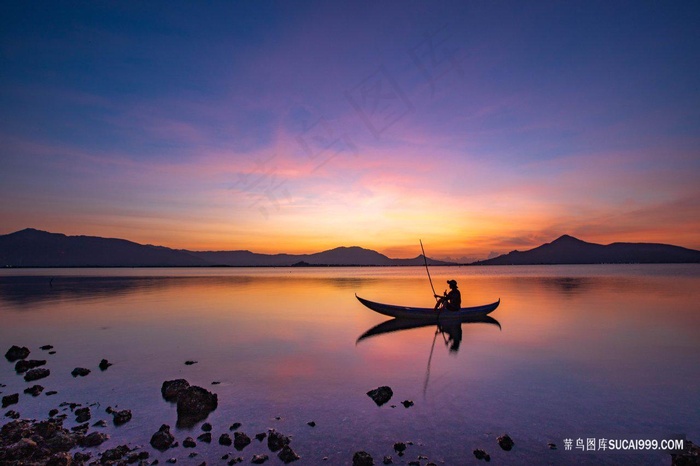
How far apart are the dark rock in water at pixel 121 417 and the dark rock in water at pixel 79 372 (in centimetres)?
529

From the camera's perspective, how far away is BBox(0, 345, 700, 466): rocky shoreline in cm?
817

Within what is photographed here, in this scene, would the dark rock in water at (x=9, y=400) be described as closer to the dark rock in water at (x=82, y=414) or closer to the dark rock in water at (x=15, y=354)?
the dark rock in water at (x=82, y=414)

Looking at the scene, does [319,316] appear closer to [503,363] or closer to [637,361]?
[503,363]

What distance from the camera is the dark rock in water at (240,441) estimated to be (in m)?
8.94

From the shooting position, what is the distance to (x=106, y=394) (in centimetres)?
1271

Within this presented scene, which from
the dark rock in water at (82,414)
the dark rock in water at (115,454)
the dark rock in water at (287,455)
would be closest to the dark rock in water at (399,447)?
the dark rock in water at (287,455)

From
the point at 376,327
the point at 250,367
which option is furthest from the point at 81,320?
the point at 376,327

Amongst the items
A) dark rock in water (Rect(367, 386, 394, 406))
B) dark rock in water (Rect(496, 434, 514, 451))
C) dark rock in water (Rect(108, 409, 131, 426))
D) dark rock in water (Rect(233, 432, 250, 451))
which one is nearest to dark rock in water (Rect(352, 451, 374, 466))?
dark rock in water (Rect(233, 432, 250, 451))

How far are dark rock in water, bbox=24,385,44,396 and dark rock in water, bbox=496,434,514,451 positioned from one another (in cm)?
1402

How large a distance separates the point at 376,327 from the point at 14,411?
19253 mm

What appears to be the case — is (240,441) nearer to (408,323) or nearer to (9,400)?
(9,400)

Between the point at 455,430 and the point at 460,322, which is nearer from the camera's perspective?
the point at 455,430

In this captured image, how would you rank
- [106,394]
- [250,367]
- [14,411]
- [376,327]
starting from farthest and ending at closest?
[376,327] < [250,367] < [106,394] < [14,411]

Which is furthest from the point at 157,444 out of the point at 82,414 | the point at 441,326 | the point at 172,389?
the point at 441,326
